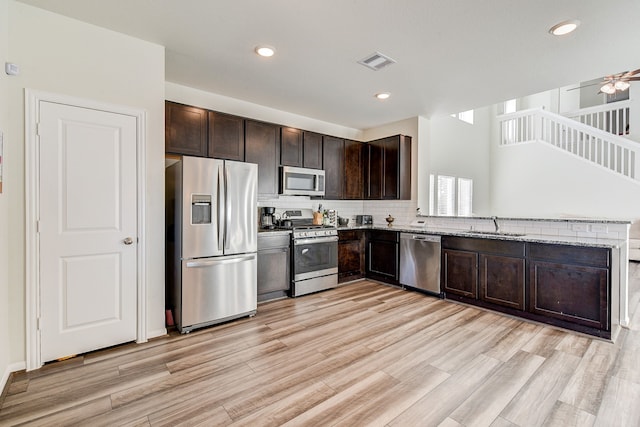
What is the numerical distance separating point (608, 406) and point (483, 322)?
145 centimetres

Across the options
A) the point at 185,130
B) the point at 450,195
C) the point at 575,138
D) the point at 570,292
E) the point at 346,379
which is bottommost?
the point at 346,379

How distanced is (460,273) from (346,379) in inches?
97.6

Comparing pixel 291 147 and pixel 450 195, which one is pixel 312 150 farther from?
pixel 450 195


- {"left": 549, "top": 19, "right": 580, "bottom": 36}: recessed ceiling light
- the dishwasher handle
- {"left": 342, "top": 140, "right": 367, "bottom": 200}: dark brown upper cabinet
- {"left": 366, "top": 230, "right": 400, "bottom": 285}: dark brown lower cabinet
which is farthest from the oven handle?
{"left": 549, "top": 19, "right": 580, "bottom": 36}: recessed ceiling light

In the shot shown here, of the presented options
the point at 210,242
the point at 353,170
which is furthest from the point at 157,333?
the point at 353,170

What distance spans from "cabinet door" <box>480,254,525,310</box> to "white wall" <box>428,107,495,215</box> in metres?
2.79

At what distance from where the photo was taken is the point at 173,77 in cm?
357

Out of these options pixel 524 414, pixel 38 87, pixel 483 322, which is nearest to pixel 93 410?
pixel 38 87

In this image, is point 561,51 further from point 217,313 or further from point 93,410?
point 93,410

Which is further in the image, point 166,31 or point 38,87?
point 166,31

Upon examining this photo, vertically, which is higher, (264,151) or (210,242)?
(264,151)

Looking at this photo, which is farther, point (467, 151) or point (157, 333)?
point (467, 151)

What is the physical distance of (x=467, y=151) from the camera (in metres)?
7.22

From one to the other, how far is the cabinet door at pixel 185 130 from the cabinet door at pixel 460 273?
3.51 metres
